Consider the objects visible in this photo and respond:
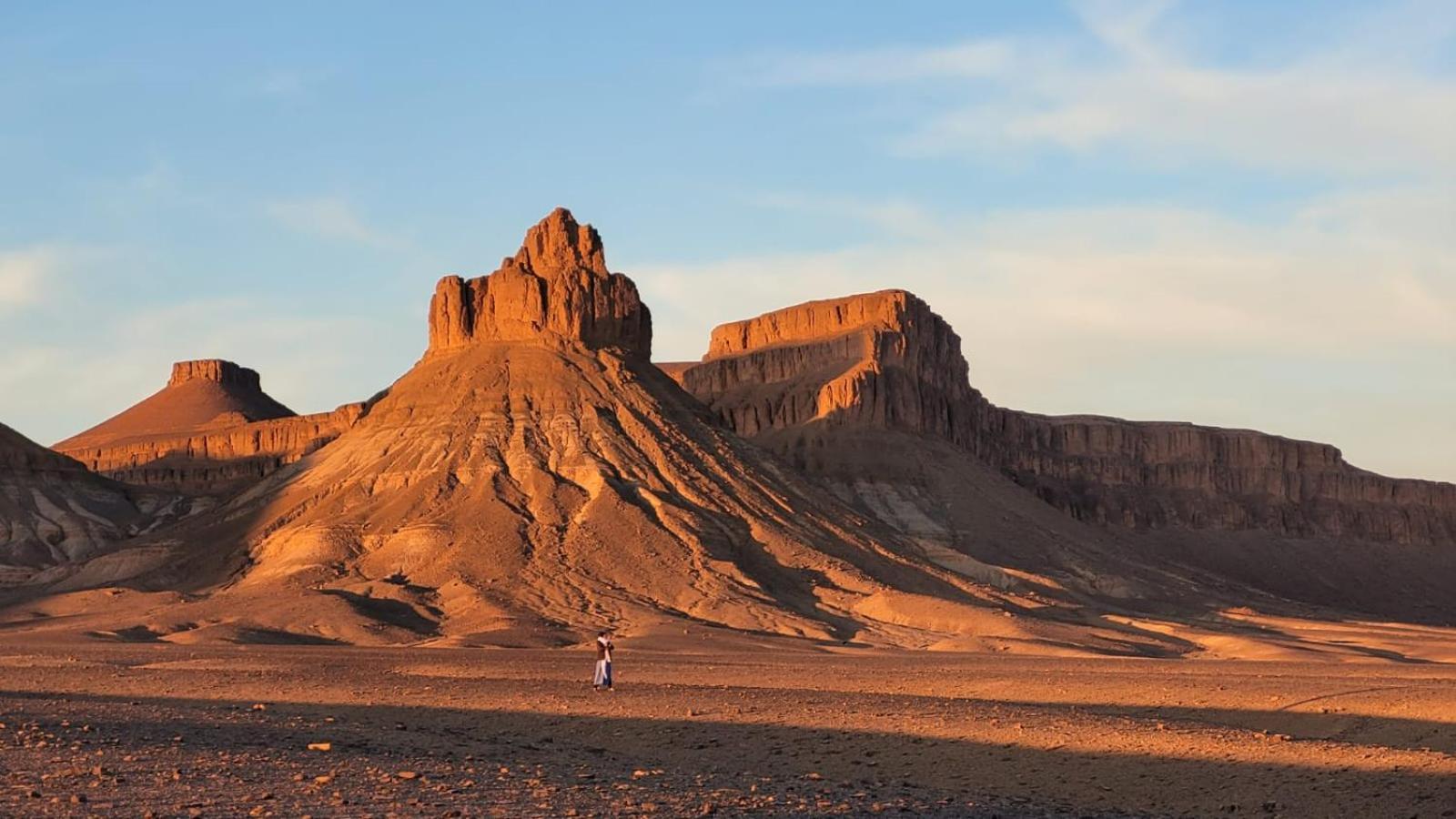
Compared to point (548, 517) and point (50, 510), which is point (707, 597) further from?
point (50, 510)

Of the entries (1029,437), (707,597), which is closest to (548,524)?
(707,597)

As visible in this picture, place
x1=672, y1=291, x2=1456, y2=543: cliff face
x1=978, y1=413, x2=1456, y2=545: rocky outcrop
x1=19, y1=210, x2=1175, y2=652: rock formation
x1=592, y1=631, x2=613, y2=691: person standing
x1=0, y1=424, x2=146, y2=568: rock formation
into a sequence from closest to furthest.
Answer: x1=592, y1=631, x2=613, y2=691: person standing < x1=19, y1=210, x2=1175, y2=652: rock formation < x1=0, y1=424, x2=146, y2=568: rock formation < x1=672, y1=291, x2=1456, y2=543: cliff face < x1=978, y1=413, x2=1456, y2=545: rocky outcrop

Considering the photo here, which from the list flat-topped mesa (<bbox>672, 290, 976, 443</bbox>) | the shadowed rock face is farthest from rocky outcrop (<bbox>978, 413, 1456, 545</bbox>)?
the shadowed rock face

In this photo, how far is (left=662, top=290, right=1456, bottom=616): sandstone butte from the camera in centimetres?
13162

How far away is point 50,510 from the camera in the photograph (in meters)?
122

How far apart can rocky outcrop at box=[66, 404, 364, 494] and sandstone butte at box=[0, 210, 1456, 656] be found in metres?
4.19

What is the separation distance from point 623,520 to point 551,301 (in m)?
18.9

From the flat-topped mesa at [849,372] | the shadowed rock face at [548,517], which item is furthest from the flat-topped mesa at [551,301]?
the flat-topped mesa at [849,372]

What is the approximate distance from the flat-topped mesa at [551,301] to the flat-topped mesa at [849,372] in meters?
37.2

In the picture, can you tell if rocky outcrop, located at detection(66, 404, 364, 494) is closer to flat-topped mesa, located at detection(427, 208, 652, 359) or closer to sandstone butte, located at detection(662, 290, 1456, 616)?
sandstone butte, located at detection(662, 290, 1456, 616)

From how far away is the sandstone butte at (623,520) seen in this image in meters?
77.1

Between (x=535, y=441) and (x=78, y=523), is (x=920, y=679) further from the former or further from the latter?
(x=78, y=523)

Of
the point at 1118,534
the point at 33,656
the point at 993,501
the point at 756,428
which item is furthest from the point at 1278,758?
the point at 1118,534

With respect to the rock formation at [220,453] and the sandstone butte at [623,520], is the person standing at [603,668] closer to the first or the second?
the sandstone butte at [623,520]
